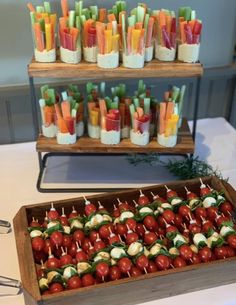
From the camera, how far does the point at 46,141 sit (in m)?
1.10

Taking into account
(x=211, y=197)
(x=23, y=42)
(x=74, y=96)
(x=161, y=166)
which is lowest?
(x=161, y=166)

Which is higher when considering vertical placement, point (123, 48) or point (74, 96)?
point (123, 48)

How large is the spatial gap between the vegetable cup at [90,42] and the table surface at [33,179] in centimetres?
38

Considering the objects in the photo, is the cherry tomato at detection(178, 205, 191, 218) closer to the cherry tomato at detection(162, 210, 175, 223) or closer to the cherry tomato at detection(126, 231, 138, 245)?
the cherry tomato at detection(162, 210, 175, 223)

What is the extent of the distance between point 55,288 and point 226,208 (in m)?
0.43

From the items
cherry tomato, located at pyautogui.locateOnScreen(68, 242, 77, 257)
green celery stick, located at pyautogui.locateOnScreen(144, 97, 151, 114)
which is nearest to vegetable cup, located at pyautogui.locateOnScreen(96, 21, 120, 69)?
green celery stick, located at pyautogui.locateOnScreen(144, 97, 151, 114)

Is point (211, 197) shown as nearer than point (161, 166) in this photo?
Yes

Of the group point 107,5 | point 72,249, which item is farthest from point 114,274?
point 107,5

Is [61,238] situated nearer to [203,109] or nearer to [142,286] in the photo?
[142,286]

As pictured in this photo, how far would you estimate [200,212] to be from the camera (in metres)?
0.93

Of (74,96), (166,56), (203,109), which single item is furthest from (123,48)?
(203,109)

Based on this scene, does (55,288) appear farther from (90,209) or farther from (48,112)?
(48,112)

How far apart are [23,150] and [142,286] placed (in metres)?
0.73

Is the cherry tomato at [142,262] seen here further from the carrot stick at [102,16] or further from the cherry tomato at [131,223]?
the carrot stick at [102,16]
